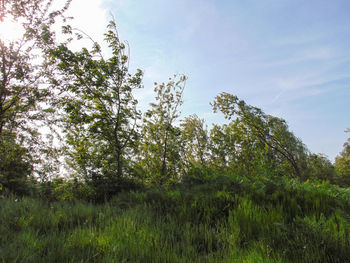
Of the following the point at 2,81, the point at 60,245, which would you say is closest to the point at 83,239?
the point at 60,245

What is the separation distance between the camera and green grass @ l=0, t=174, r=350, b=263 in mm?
2455

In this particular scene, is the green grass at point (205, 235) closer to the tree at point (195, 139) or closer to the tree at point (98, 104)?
the tree at point (98, 104)

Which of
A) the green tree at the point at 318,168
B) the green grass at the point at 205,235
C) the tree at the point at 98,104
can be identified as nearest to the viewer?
the green grass at the point at 205,235

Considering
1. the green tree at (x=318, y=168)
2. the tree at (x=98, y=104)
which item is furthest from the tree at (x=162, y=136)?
the green tree at (x=318, y=168)

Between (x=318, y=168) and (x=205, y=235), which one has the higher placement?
(x=318, y=168)

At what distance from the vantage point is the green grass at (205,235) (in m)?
2.46

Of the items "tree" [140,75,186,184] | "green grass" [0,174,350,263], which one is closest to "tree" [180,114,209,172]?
"tree" [140,75,186,184]

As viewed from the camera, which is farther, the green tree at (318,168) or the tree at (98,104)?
the green tree at (318,168)

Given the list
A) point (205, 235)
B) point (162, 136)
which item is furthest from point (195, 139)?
point (205, 235)

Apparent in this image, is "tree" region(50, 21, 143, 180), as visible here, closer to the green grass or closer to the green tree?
the green grass

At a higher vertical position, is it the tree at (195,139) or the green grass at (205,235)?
the tree at (195,139)

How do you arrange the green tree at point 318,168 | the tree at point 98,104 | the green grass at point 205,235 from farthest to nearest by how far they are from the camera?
the green tree at point 318,168
the tree at point 98,104
the green grass at point 205,235

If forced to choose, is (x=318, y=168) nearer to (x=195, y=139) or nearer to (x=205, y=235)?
(x=195, y=139)

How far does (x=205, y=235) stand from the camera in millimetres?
3219
